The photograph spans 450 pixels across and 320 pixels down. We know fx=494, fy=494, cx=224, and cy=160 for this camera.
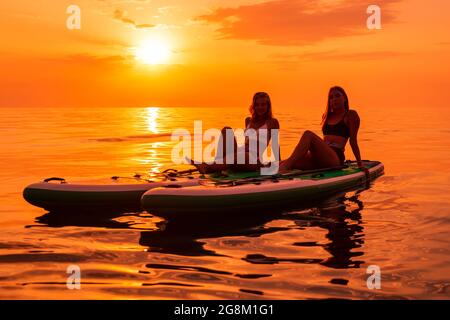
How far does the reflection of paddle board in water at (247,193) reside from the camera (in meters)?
6.92

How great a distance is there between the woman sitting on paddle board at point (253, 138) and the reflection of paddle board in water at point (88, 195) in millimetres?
1068

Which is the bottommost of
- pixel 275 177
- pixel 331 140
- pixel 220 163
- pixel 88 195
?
pixel 88 195

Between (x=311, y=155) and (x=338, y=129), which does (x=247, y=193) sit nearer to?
(x=311, y=155)

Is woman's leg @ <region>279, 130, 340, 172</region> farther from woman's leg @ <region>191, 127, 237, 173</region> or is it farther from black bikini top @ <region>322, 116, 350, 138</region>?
woman's leg @ <region>191, 127, 237, 173</region>

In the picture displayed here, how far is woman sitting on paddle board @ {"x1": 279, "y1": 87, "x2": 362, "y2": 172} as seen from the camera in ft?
31.0

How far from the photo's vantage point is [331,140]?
10133mm

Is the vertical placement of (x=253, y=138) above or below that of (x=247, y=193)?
above

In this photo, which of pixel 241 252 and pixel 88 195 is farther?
pixel 88 195

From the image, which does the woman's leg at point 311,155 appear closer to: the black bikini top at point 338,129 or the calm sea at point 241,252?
the black bikini top at point 338,129

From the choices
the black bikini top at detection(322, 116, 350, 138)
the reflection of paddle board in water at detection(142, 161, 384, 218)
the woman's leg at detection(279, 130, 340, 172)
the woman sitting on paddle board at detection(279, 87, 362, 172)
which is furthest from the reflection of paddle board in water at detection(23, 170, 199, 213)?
the black bikini top at detection(322, 116, 350, 138)

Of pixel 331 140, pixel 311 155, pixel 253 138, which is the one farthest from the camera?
pixel 331 140

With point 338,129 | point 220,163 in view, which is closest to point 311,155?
point 338,129

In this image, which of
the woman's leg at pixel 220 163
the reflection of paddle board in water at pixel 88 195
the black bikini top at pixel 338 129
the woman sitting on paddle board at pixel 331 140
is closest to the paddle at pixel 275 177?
the woman sitting on paddle board at pixel 331 140

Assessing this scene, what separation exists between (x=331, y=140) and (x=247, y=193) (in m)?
3.42
